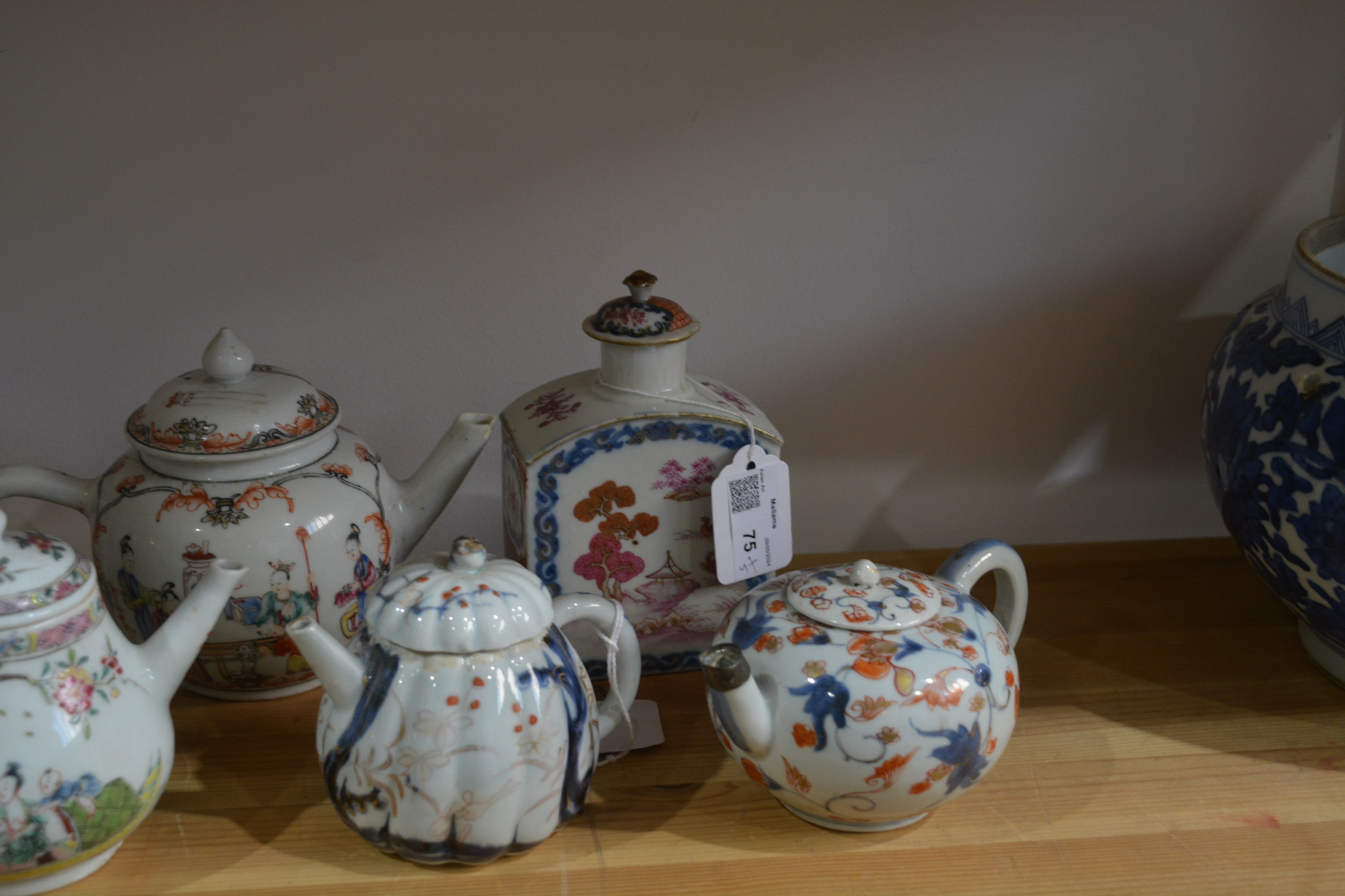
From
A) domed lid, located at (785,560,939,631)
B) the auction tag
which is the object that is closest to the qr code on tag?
the auction tag

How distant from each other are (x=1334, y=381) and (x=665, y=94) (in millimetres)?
586

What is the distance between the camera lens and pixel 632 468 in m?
0.85

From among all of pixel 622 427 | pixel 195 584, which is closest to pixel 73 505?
pixel 195 584

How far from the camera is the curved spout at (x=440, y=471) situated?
915 millimetres

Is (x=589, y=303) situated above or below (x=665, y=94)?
below

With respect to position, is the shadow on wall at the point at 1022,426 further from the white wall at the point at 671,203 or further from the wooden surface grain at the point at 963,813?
the wooden surface grain at the point at 963,813

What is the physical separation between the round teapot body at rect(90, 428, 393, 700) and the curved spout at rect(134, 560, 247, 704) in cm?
7

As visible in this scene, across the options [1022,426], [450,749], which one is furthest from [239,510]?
[1022,426]

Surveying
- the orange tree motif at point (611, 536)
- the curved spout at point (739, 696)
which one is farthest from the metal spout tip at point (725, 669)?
the orange tree motif at point (611, 536)

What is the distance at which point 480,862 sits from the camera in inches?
28.0

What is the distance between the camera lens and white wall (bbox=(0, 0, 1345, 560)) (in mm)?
953

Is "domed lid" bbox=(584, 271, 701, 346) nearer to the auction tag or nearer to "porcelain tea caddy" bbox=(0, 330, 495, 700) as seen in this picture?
the auction tag

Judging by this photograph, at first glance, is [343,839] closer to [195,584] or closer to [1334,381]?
[195,584]

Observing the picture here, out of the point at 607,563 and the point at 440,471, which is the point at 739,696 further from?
the point at 440,471
